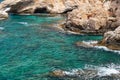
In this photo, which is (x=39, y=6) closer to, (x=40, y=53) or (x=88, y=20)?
(x=88, y=20)

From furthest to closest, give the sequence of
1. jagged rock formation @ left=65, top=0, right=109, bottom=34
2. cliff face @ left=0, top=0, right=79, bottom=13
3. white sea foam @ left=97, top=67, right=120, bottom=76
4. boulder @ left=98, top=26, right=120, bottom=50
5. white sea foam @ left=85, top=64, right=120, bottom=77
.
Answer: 1. cliff face @ left=0, top=0, right=79, bottom=13
2. jagged rock formation @ left=65, top=0, right=109, bottom=34
3. boulder @ left=98, top=26, right=120, bottom=50
4. white sea foam @ left=85, top=64, right=120, bottom=77
5. white sea foam @ left=97, top=67, right=120, bottom=76

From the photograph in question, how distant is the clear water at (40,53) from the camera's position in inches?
2088

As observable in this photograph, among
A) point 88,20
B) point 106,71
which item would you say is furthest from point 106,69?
point 88,20

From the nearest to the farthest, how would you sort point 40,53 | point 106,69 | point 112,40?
point 106,69
point 40,53
point 112,40

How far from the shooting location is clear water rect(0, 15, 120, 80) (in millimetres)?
53031

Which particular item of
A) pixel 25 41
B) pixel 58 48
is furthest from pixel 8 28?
pixel 58 48

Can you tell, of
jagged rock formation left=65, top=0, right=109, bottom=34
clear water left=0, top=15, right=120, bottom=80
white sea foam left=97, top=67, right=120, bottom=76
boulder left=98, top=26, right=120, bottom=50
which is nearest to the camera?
white sea foam left=97, top=67, right=120, bottom=76

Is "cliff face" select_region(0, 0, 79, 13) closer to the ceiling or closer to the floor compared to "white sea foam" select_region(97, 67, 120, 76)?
closer to the ceiling

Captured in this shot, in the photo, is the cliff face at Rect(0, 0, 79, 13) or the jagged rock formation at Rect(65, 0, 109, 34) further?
the cliff face at Rect(0, 0, 79, 13)

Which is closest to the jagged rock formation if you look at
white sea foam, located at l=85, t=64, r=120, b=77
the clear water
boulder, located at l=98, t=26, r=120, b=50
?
the clear water

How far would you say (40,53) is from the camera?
211ft

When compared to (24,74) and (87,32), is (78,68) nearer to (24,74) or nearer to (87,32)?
(24,74)

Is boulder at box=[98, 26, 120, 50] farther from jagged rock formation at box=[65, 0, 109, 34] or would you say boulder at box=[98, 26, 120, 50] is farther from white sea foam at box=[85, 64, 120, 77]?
jagged rock formation at box=[65, 0, 109, 34]

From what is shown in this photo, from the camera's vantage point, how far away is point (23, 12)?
127 metres
